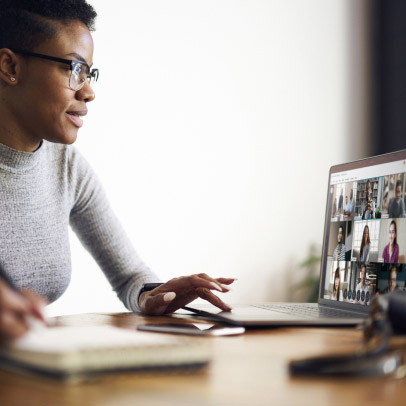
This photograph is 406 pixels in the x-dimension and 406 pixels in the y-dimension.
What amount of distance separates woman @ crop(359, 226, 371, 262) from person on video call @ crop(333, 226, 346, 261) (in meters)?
0.08

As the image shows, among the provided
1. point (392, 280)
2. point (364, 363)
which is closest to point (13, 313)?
point (364, 363)

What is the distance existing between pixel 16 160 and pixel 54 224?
0.18 metres

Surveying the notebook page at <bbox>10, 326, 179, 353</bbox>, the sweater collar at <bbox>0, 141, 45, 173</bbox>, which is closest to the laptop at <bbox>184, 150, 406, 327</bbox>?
the notebook page at <bbox>10, 326, 179, 353</bbox>

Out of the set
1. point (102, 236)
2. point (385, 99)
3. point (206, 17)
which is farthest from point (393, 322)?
point (385, 99)

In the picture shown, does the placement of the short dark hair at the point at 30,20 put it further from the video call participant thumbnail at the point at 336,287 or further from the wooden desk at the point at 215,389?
the wooden desk at the point at 215,389

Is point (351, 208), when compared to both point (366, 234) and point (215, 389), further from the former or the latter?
point (215, 389)

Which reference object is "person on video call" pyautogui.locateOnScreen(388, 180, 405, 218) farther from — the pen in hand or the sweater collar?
the sweater collar

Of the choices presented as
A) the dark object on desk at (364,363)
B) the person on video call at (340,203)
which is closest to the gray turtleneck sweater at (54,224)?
the person on video call at (340,203)

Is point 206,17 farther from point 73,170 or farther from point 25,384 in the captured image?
point 25,384

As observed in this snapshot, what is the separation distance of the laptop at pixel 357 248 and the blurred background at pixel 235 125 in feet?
4.80

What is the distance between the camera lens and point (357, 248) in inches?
44.8

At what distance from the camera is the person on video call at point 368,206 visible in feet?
3.63

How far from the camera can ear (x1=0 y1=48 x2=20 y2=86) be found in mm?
1318

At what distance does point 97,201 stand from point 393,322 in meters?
0.95
